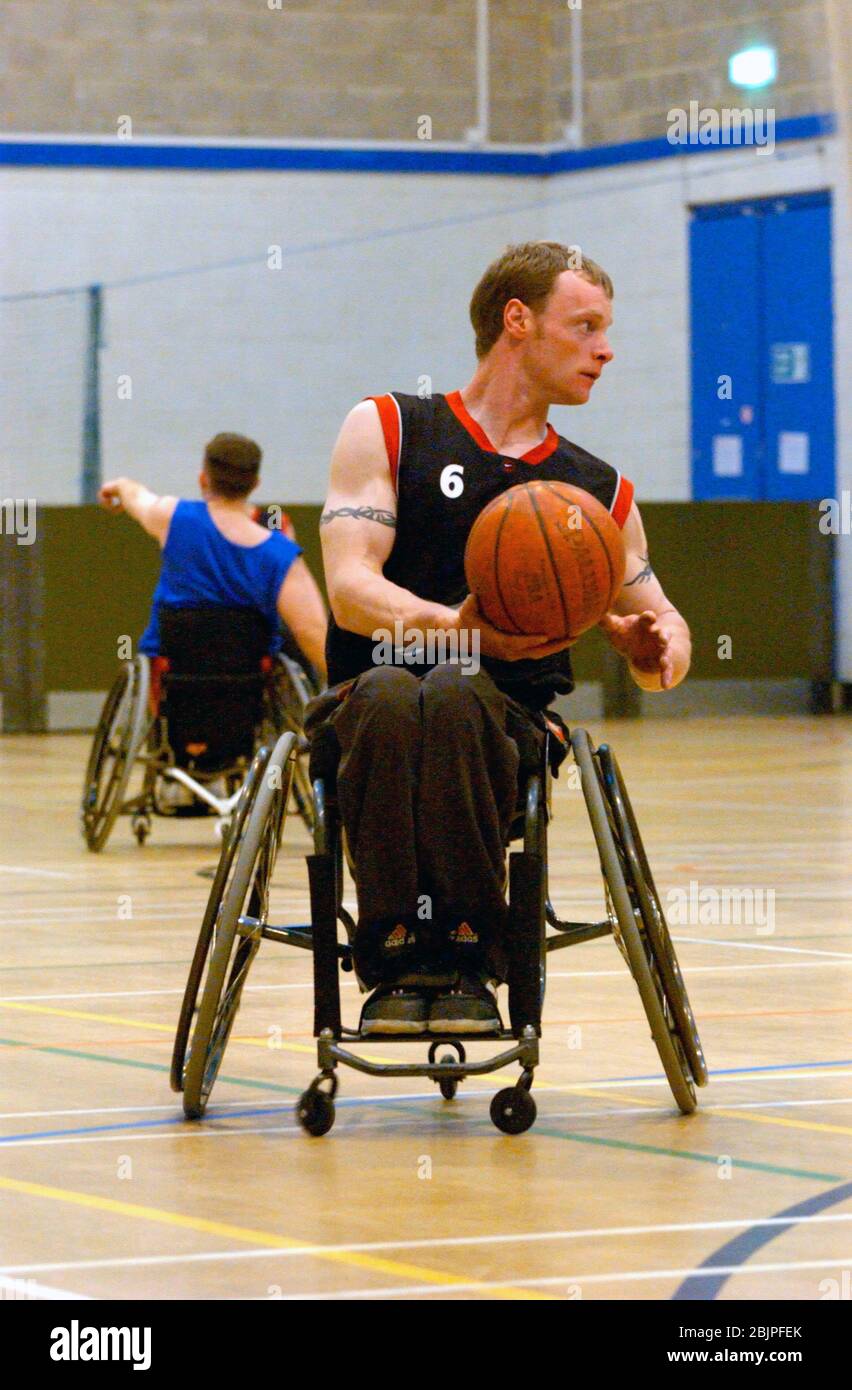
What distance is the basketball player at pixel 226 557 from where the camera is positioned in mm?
8609

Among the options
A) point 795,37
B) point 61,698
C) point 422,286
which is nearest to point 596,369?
point 61,698

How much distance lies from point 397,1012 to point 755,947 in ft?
8.55

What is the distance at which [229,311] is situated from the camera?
17.4 m

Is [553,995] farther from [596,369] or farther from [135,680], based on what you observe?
[135,680]

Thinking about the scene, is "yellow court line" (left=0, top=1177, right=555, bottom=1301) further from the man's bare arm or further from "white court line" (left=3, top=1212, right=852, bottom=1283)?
the man's bare arm

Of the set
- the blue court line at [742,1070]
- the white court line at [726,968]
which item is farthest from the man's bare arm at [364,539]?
the white court line at [726,968]

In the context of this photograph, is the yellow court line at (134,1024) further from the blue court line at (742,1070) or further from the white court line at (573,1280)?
the white court line at (573,1280)

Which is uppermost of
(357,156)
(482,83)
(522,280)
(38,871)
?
(482,83)

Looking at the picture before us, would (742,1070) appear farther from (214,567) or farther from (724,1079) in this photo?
(214,567)

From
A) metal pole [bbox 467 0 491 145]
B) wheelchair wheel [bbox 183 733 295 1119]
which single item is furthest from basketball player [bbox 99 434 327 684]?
metal pole [bbox 467 0 491 145]

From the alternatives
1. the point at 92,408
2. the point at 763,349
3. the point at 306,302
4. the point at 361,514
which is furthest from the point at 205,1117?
the point at 306,302

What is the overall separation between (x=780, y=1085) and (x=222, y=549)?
4.61m

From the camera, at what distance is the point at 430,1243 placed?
10.5ft

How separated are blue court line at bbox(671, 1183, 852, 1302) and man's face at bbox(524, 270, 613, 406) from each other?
1.47 metres
